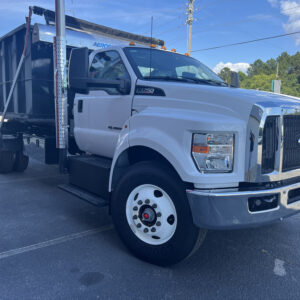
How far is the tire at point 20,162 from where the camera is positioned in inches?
276

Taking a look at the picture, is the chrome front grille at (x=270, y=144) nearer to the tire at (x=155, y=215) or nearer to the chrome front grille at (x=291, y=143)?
the chrome front grille at (x=291, y=143)

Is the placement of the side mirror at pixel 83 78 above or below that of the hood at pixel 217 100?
above

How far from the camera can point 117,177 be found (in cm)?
354

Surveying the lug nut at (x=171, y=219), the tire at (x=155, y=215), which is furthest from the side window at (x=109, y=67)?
the lug nut at (x=171, y=219)

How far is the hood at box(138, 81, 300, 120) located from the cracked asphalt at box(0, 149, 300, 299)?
1511mm

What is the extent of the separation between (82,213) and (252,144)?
9.56ft

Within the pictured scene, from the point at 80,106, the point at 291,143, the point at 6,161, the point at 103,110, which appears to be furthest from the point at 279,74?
the point at 291,143

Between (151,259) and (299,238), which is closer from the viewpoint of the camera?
(151,259)

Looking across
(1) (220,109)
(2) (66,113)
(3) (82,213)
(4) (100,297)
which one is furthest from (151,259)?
(2) (66,113)

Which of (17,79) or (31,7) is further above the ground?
(31,7)

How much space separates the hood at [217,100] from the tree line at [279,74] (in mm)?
53849

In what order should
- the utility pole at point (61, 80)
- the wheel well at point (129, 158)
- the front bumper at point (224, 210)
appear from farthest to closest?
the utility pole at point (61, 80) → the wheel well at point (129, 158) → the front bumper at point (224, 210)

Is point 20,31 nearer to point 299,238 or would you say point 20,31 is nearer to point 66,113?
point 66,113

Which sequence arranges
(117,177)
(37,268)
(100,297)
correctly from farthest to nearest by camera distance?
1. (117,177)
2. (37,268)
3. (100,297)
